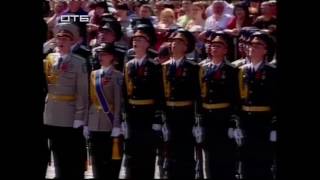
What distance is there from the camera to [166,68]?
26.6ft

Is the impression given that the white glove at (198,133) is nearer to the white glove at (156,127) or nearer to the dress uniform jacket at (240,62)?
the white glove at (156,127)

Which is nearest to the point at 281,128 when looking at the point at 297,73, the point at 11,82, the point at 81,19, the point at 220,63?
the point at 297,73

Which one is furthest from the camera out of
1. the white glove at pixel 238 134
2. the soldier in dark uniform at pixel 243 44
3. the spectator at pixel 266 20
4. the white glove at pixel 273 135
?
the spectator at pixel 266 20

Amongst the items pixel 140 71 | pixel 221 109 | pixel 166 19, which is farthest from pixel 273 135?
pixel 166 19

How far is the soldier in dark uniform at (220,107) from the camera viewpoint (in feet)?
26.1

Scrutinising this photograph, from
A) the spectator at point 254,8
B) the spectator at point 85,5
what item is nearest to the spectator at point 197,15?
the spectator at point 254,8

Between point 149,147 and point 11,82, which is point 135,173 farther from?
point 11,82

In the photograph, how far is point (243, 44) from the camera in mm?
8398

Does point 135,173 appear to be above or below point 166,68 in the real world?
below

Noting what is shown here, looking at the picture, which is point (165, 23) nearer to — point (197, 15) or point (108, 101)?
point (197, 15)

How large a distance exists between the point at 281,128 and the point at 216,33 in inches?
65.2

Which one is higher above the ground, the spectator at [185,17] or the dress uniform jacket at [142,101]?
the spectator at [185,17]

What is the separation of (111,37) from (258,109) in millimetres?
1603

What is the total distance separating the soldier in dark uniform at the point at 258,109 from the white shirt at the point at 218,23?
1513 mm
